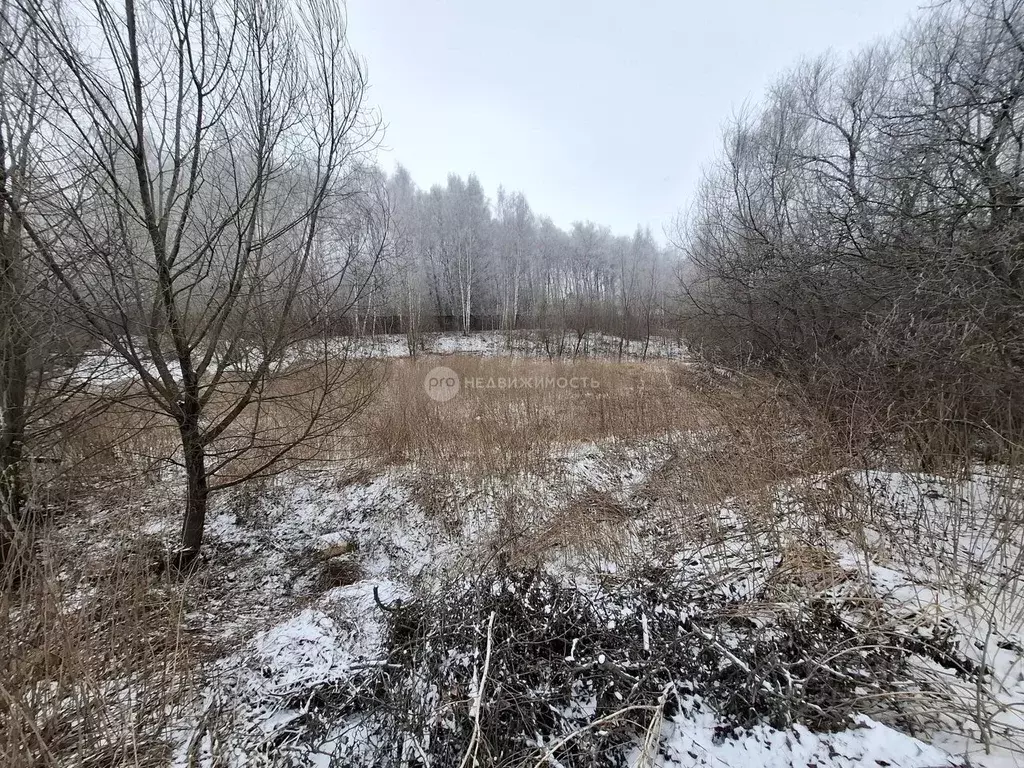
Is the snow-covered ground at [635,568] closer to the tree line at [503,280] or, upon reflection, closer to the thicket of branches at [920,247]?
the thicket of branches at [920,247]

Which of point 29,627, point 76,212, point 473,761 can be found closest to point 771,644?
point 473,761

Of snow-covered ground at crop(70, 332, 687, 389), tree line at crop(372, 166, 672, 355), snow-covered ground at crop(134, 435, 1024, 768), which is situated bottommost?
snow-covered ground at crop(134, 435, 1024, 768)

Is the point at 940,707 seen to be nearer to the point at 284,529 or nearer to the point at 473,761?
the point at 473,761

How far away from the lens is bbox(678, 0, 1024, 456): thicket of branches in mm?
2850

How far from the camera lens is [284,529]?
350 centimetres

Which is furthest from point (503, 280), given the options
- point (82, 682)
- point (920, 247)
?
point (82, 682)

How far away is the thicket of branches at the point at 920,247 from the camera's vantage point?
9.35 ft

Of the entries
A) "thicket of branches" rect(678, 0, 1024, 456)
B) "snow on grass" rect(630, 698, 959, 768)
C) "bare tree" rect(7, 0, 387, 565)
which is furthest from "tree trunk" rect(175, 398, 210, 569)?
"thicket of branches" rect(678, 0, 1024, 456)

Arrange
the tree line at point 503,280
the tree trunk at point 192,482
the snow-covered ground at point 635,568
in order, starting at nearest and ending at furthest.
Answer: the snow-covered ground at point 635,568 → the tree trunk at point 192,482 → the tree line at point 503,280

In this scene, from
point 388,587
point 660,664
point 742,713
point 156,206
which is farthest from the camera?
point 388,587

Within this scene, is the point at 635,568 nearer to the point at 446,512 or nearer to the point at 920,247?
the point at 446,512

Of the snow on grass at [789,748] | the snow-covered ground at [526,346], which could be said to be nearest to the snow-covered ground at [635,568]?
the snow on grass at [789,748]

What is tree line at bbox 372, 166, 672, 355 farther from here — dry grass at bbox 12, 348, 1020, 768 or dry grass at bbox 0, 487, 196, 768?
dry grass at bbox 0, 487, 196, 768

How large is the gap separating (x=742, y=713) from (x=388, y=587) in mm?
2155
